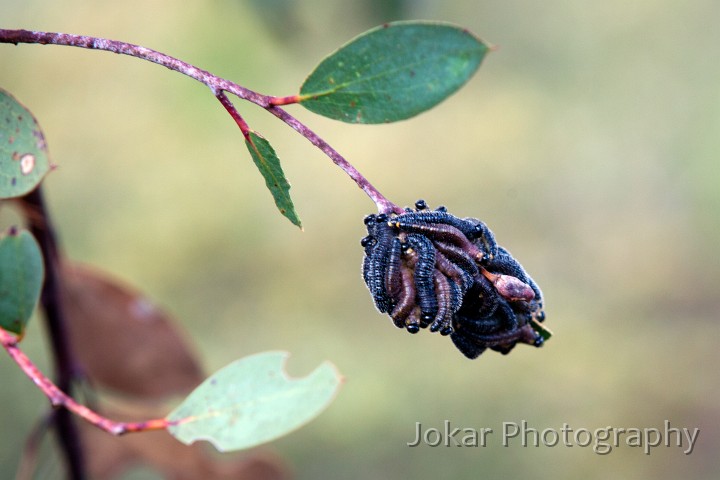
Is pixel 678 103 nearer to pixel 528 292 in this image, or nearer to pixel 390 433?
pixel 390 433

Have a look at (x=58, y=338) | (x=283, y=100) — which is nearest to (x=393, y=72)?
(x=283, y=100)

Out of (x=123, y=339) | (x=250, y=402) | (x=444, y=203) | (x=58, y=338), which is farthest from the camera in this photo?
(x=444, y=203)

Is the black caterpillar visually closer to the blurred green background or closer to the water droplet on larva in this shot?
the water droplet on larva

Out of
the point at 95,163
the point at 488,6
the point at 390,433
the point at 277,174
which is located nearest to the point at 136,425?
the point at 277,174

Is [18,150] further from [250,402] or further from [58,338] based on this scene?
[58,338]

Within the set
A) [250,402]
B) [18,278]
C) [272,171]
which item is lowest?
[250,402]

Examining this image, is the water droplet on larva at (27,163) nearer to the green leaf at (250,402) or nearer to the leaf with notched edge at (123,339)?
the green leaf at (250,402)

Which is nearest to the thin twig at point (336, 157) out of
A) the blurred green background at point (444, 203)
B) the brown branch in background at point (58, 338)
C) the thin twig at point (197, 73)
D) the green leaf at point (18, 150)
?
the thin twig at point (197, 73)

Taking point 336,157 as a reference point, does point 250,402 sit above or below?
below
